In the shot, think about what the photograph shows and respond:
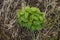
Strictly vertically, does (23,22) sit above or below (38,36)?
above

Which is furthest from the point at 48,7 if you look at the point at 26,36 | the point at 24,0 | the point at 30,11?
the point at 30,11

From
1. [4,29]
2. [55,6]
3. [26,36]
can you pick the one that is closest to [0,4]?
[4,29]

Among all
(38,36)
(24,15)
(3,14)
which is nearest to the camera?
(24,15)

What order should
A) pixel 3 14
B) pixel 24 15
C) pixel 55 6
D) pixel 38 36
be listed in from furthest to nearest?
1. pixel 55 6
2. pixel 3 14
3. pixel 38 36
4. pixel 24 15

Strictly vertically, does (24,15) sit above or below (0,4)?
above

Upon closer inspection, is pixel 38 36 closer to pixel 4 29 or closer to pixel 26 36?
pixel 26 36

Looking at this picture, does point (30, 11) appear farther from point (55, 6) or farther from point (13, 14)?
point (55, 6)

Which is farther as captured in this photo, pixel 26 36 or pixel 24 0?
pixel 24 0

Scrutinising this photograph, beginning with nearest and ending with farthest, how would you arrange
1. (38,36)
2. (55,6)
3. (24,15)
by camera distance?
1. (24,15)
2. (38,36)
3. (55,6)

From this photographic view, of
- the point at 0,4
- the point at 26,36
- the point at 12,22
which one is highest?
the point at 0,4
